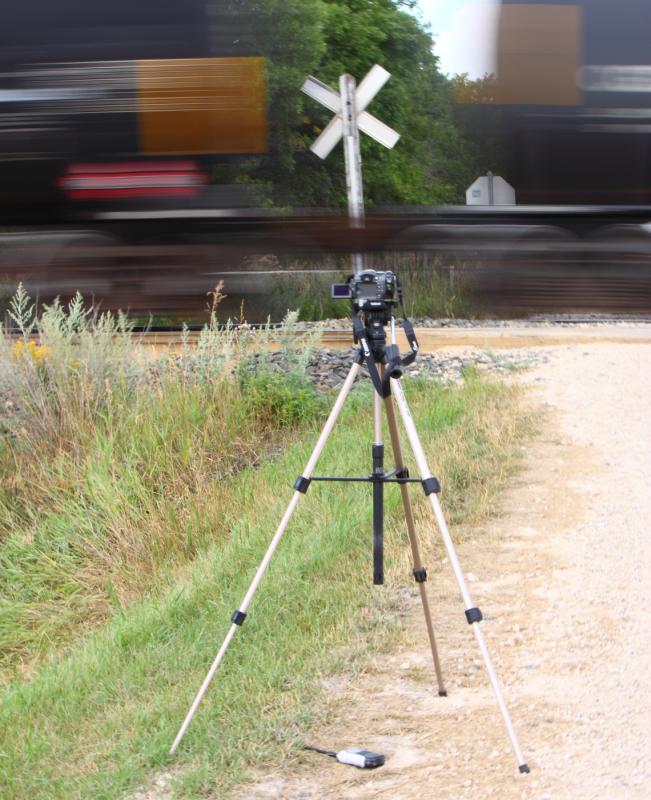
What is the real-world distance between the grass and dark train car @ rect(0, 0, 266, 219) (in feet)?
3.89

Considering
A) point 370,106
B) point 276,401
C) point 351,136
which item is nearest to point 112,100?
point 276,401

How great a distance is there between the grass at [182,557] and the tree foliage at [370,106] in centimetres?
187

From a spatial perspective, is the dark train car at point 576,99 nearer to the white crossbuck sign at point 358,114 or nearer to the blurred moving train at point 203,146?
the blurred moving train at point 203,146

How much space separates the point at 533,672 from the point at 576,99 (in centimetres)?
448

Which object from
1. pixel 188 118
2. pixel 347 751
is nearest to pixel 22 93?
pixel 188 118

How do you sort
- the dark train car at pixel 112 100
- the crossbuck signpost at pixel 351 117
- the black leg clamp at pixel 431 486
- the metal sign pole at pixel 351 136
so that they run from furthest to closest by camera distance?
the crossbuck signpost at pixel 351 117 → the metal sign pole at pixel 351 136 → the dark train car at pixel 112 100 → the black leg clamp at pixel 431 486

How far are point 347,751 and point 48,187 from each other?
16.2 ft

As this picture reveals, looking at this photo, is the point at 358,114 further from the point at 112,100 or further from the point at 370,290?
the point at 370,290

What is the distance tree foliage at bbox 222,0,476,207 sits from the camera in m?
8.27

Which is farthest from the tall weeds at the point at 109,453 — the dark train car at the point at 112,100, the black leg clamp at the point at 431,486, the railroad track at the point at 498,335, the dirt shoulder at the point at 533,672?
the black leg clamp at the point at 431,486

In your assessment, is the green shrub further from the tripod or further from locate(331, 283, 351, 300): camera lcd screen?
locate(331, 283, 351, 300): camera lcd screen

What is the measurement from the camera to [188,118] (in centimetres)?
702

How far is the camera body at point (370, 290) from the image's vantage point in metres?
3.37

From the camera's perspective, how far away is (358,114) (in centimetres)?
1005
